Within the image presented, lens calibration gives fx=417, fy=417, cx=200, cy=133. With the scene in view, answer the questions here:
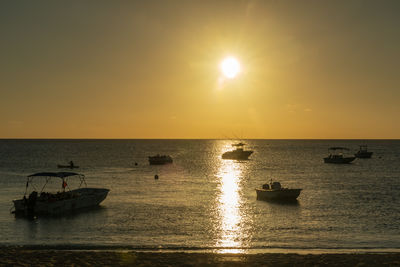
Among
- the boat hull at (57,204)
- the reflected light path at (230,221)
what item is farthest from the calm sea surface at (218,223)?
the boat hull at (57,204)

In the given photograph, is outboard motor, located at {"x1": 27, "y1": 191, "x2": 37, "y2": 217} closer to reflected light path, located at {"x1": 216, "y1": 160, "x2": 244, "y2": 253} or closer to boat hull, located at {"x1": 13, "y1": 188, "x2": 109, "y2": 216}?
boat hull, located at {"x1": 13, "y1": 188, "x2": 109, "y2": 216}

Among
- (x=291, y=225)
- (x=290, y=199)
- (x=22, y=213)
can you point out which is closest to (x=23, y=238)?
(x=22, y=213)

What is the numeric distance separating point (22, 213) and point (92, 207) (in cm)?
768

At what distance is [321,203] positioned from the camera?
166 feet

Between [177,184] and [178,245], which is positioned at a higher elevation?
[177,184]

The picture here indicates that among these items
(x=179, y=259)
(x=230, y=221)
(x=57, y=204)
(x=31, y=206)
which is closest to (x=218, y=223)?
(x=230, y=221)

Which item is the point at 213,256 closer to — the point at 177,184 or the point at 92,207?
the point at 92,207

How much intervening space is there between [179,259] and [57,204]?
75.6 feet

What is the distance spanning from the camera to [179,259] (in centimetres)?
2270

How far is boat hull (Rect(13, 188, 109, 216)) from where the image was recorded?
133ft

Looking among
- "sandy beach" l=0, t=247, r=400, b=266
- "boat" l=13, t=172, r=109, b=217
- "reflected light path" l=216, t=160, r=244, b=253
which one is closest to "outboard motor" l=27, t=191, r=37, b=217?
"boat" l=13, t=172, r=109, b=217

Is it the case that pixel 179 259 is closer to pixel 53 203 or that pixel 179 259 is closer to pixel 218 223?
pixel 218 223

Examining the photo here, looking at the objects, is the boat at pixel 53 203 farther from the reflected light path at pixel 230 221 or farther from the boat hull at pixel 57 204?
the reflected light path at pixel 230 221

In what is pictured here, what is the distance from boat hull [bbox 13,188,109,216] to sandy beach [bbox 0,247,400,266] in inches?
683
